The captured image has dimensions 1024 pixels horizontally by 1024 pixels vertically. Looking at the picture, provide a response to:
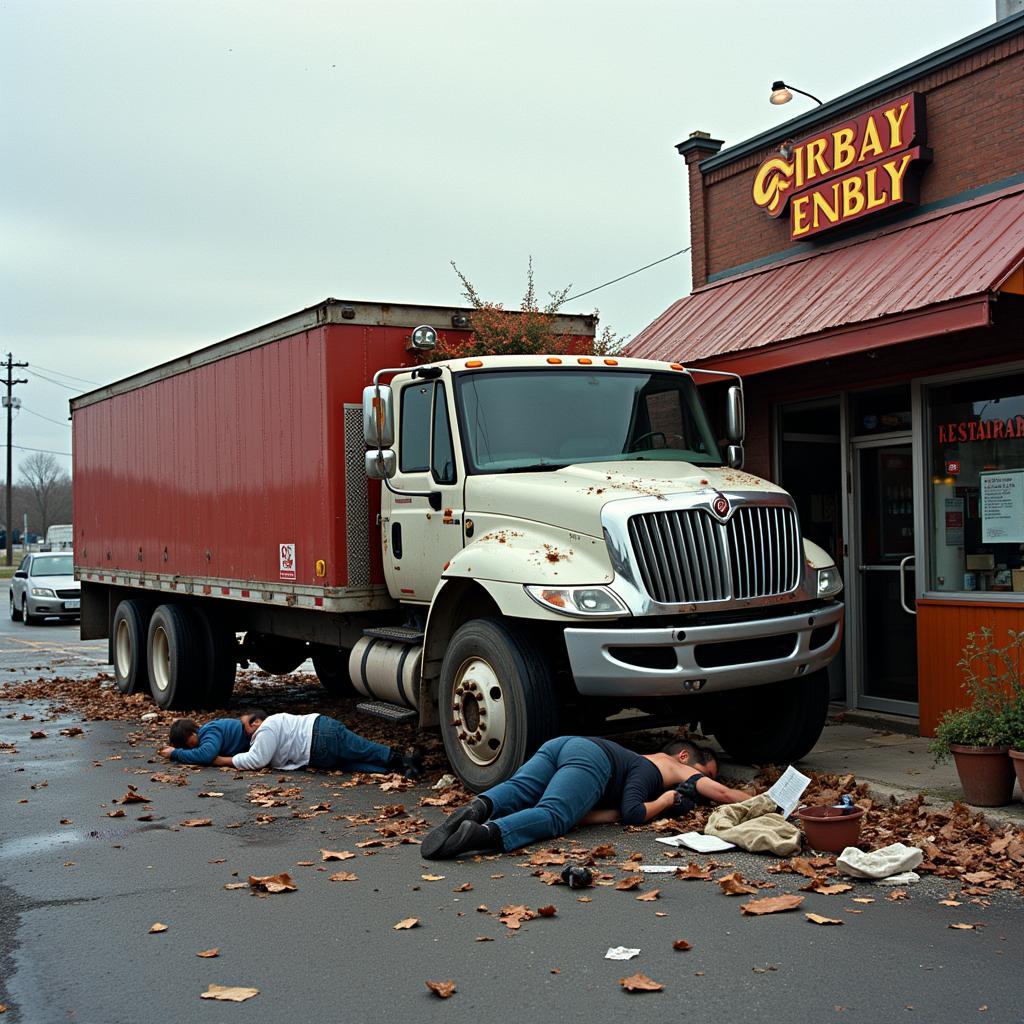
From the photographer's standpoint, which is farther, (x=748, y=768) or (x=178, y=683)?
(x=178, y=683)

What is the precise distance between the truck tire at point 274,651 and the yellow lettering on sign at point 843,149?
23.7 feet

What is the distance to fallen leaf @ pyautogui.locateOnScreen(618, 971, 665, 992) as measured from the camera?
4551 millimetres

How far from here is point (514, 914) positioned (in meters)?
5.44

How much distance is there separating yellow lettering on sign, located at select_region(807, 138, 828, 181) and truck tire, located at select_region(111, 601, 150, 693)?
334 inches

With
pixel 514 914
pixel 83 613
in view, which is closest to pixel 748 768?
pixel 514 914

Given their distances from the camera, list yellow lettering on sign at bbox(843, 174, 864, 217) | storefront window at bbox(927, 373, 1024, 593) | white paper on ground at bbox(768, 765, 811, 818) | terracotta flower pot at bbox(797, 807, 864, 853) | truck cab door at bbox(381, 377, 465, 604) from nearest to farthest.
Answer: terracotta flower pot at bbox(797, 807, 864, 853)
white paper on ground at bbox(768, 765, 811, 818)
truck cab door at bbox(381, 377, 465, 604)
storefront window at bbox(927, 373, 1024, 593)
yellow lettering on sign at bbox(843, 174, 864, 217)

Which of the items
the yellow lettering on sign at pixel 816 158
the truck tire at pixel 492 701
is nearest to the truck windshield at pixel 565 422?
the truck tire at pixel 492 701

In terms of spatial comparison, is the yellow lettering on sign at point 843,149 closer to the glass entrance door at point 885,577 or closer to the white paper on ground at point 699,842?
the glass entrance door at point 885,577

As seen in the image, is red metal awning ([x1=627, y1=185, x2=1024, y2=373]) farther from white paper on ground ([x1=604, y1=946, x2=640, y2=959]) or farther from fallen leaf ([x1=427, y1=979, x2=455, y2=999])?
fallen leaf ([x1=427, y1=979, x2=455, y2=999])

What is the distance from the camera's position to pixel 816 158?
36.4 ft

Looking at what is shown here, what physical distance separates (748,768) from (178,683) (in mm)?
6373

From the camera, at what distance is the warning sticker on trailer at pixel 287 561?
10320mm

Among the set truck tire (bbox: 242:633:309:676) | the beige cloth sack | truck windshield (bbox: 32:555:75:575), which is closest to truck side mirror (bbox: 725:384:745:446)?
the beige cloth sack

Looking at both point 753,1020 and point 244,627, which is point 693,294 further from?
point 753,1020
